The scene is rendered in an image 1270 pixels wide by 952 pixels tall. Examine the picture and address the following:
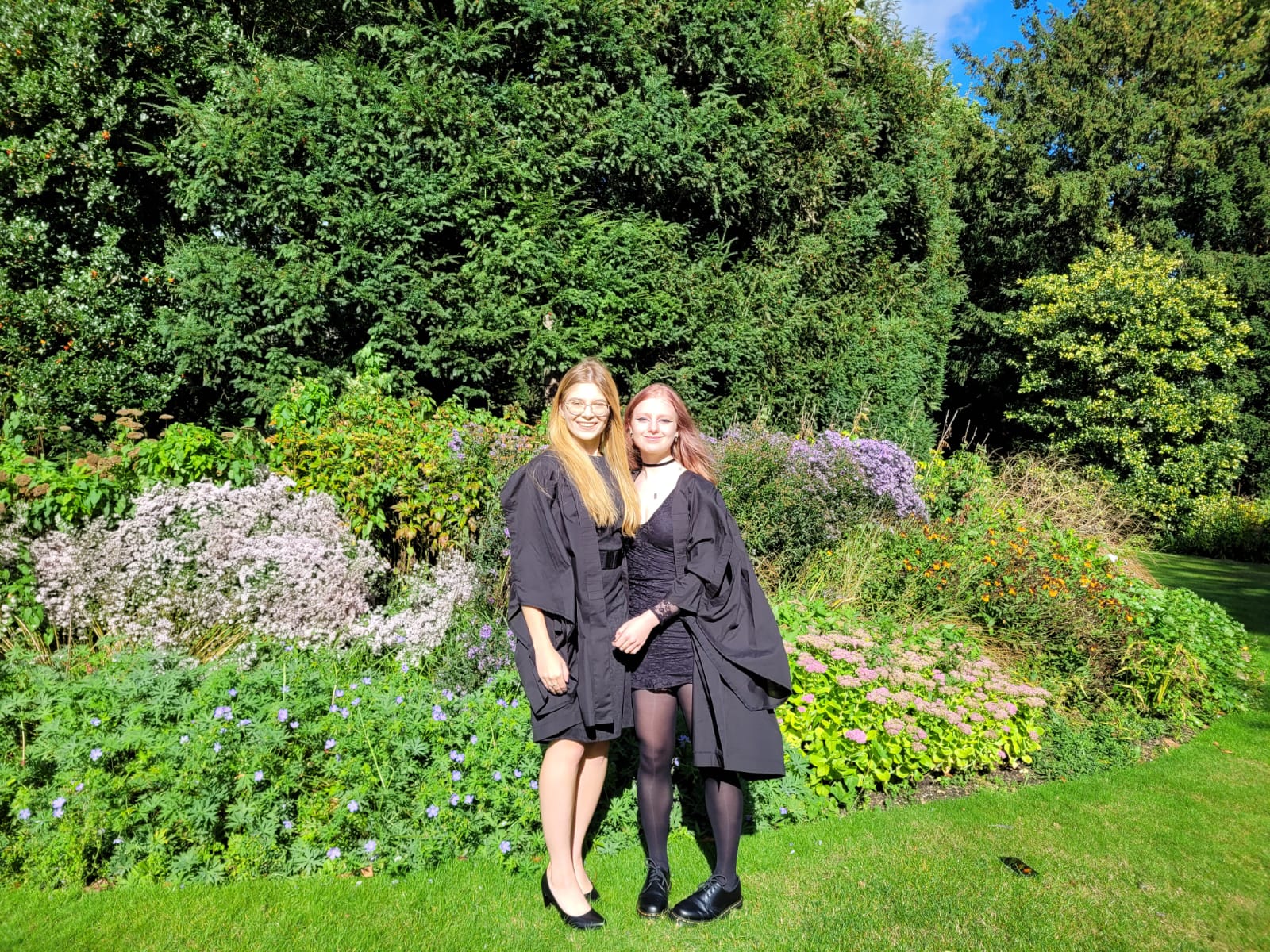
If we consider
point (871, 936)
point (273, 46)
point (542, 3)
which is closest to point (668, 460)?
point (871, 936)

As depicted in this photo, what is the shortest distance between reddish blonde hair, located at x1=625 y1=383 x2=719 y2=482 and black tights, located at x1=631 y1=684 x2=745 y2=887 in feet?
2.69

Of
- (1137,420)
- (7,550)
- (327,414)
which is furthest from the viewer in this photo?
(1137,420)

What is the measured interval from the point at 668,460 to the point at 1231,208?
2155cm

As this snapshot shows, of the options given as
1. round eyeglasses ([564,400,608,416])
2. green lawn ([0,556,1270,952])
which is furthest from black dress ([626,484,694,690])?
green lawn ([0,556,1270,952])

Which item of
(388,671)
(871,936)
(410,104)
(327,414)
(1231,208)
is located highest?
(1231,208)

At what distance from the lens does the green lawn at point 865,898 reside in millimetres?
2709

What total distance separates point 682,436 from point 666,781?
1282 millimetres

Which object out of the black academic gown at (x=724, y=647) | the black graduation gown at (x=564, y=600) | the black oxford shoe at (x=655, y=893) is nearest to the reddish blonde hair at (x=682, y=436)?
the black academic gown at (x=724, y=647)

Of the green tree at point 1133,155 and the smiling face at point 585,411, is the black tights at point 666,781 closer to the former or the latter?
the smiling face at point 585,411

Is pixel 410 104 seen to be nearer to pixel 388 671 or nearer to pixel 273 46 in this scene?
pixel 273 46

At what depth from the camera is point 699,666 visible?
282cm

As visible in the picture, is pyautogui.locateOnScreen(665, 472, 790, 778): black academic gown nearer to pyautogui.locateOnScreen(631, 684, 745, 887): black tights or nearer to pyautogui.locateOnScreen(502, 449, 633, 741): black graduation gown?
pyautogui.locateOnScreen(631, 684, 745, 887): black tights

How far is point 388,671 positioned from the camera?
4.38 m

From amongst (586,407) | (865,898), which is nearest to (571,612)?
(586,407)
